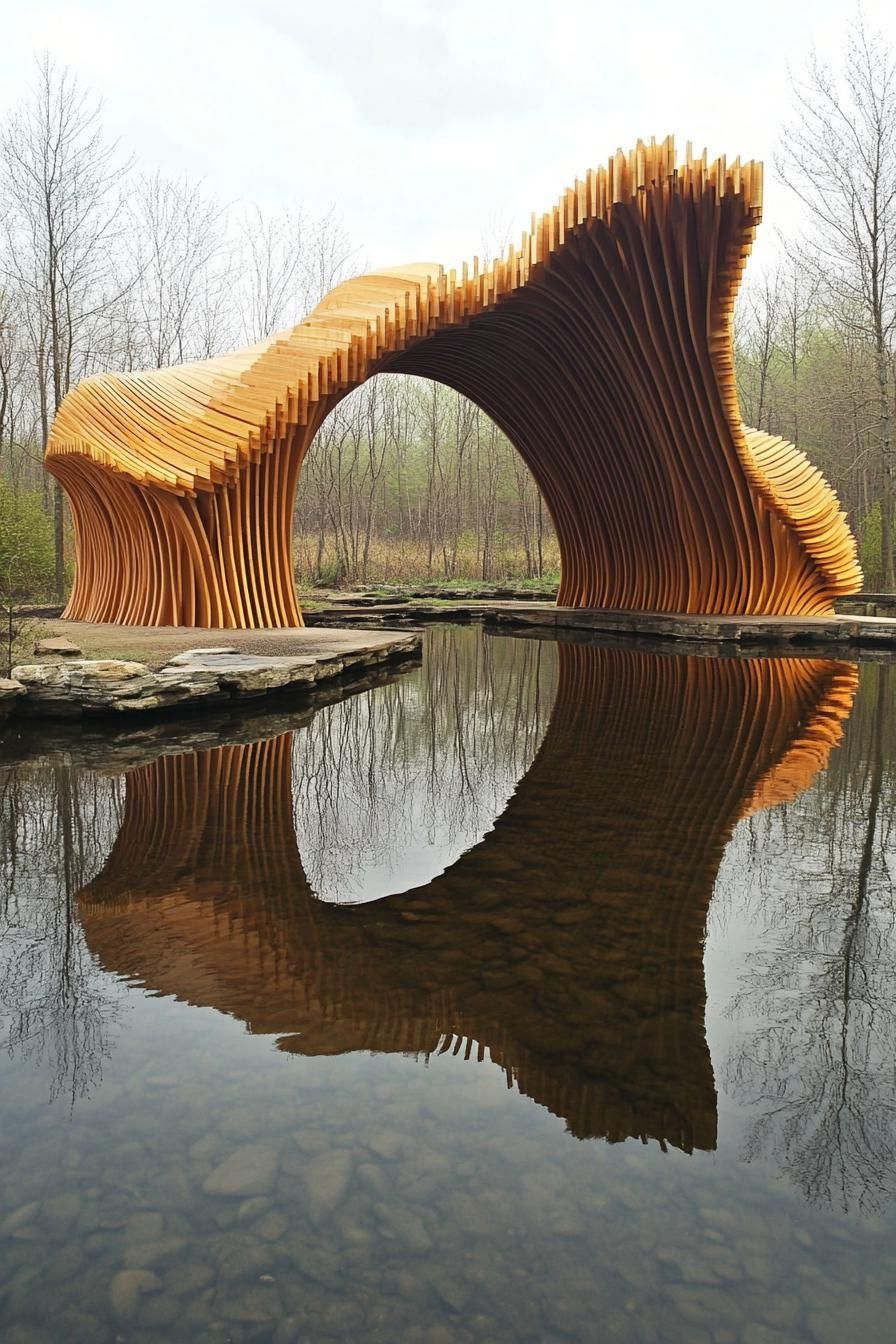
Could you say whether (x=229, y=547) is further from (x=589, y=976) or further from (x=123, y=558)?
(x=589, y=976)

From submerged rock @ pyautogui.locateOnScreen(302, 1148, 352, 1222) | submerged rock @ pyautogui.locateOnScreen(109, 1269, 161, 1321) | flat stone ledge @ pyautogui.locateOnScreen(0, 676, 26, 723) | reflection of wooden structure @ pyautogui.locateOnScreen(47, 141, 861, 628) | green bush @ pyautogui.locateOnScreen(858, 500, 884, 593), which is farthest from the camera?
green bush @ pyautogui.locateOnScreen(858, 500, 884, 593)

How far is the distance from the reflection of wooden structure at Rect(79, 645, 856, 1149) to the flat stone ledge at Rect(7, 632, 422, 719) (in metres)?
1.59

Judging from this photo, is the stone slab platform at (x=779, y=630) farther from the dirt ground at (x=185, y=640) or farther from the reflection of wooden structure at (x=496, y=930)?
the reflection of wooden structure at (x=496, y=930)

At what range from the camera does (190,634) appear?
1080cm

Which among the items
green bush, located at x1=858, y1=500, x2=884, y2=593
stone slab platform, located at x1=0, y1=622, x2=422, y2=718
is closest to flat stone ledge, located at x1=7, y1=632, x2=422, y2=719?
stone slab platform, located at x1=0, y1=622, x2=422, y2=718

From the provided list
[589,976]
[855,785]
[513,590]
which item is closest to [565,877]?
[589,976]

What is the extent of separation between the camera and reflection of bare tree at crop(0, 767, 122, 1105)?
2.33 metres

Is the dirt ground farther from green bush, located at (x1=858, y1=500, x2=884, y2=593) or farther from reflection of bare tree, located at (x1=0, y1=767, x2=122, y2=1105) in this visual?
green bush, located at (x1=858, y1=500, x2=884, y2=593)

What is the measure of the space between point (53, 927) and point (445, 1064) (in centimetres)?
156

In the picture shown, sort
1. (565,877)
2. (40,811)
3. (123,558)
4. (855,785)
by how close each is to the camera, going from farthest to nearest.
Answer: (123,558)
(855,785)
(40,811)
(565,877)

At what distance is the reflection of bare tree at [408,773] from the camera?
3.87m

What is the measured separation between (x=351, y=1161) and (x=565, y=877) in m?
1.86

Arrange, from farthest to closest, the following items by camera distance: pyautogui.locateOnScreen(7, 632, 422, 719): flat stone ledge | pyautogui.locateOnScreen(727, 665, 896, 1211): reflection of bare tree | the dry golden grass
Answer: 1. the dry golden grass
2. pyautogui.locateOnScreen(7, 632, 422, 719): flat stone ledge
3. pyautogui.locateOnScreen(727, 665, 896, 1211): reflection of bare tree

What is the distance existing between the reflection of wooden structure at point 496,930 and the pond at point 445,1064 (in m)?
0.01
